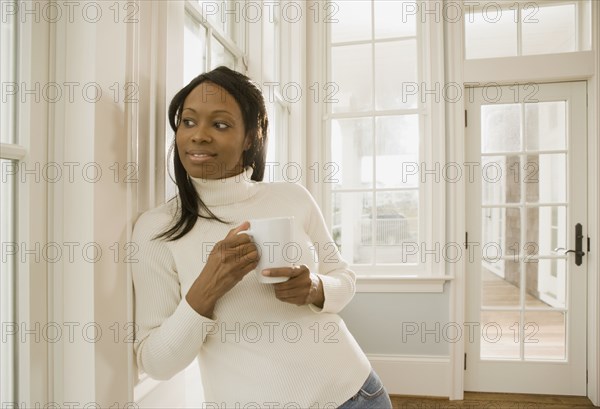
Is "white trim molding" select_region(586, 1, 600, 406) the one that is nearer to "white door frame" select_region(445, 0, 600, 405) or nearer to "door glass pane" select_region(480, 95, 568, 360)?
"white door frame" select_region(445, 0, 600, 405)

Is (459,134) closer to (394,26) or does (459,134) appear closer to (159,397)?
(394,26)

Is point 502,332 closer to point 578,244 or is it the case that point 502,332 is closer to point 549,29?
point 578,244

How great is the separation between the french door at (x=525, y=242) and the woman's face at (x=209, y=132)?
2.43m

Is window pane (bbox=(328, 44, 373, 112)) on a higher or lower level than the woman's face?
higher

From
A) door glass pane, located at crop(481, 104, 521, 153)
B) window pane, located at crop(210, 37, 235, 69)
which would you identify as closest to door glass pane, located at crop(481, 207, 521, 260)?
door glass pane, located at crop(481, 104, 521, 153)

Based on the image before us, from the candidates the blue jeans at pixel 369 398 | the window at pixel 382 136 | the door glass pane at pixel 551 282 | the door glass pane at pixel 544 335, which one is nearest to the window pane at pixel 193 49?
the blue jeans at pixel 369 398

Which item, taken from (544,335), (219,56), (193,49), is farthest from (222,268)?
(544,335)

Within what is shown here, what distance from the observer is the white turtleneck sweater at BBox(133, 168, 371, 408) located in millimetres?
872

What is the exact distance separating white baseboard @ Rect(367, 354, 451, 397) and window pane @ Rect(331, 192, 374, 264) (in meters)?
0.70

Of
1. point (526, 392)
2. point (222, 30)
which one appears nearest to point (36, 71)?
point (222, 30)

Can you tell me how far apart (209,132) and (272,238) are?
11.0 inches

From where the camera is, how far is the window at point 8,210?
0.74 m

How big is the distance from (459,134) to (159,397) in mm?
2514

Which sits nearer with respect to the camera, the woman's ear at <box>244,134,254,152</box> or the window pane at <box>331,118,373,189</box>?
the woman's ear at <box>244,134,254,152</box>
